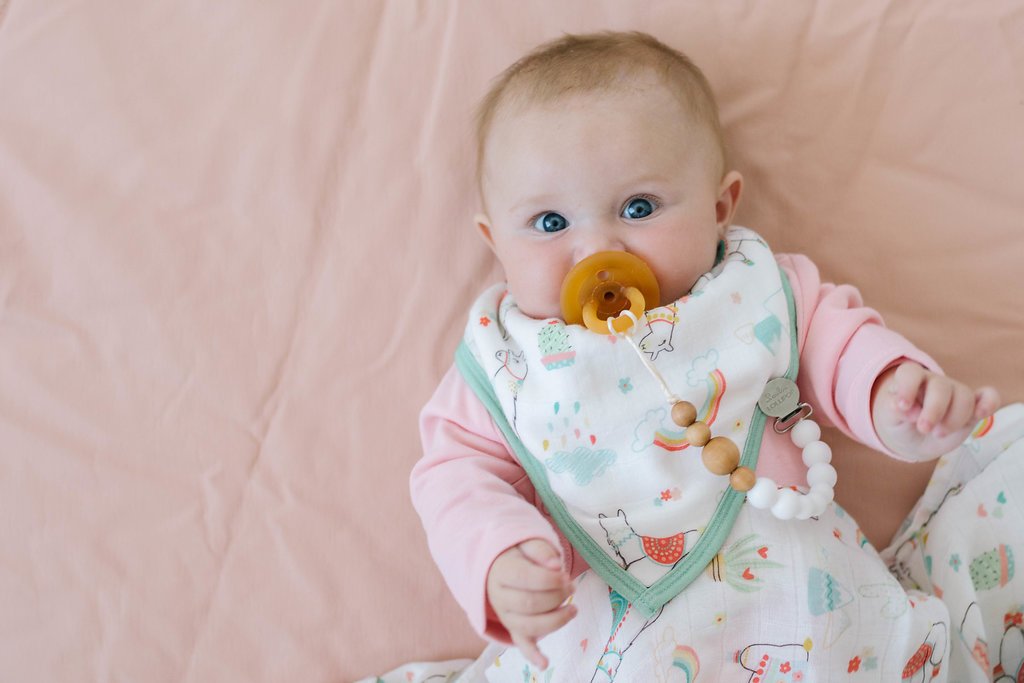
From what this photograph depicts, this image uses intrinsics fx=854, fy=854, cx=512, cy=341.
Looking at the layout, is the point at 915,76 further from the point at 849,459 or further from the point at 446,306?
the point at 446,306

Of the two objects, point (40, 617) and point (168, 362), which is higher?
point (168, 362)

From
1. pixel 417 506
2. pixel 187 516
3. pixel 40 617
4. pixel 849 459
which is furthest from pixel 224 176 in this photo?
pixel 849 459

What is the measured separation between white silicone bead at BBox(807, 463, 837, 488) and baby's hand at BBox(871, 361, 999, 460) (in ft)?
0.30

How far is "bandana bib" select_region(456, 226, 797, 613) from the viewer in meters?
1.23

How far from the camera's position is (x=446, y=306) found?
1.54 metres

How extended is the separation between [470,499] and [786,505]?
438mm

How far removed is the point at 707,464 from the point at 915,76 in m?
0.86

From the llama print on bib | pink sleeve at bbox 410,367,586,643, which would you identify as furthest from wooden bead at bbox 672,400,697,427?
pink sleeve at bbox 410,367,586,643

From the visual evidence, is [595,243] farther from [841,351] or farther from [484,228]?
[841,351]

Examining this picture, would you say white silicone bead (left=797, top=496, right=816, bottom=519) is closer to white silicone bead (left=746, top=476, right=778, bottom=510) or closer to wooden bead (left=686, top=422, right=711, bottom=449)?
white silicone bead (left=746, top=476, right=778, bottom=510)

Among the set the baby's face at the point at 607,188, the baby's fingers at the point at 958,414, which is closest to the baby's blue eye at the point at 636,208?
the baby's face at the point at 607,188

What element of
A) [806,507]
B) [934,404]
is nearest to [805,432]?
[806,507]

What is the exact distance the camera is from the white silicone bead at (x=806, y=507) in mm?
1184

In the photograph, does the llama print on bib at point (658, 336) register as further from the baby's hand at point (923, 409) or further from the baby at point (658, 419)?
the baby's hand at point (923, 409)
